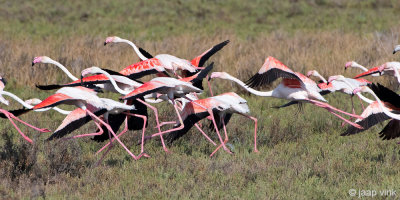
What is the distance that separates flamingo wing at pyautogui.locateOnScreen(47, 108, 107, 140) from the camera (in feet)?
21.2

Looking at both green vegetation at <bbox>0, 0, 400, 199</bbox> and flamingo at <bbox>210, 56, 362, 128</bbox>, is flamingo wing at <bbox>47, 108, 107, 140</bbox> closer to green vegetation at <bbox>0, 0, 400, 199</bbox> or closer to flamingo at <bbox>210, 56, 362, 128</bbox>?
green vegetation at <bbox>0, 0, 400, 199</bbox>

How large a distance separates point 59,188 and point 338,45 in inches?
358

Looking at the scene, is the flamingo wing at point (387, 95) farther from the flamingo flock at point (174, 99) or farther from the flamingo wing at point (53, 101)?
the flamingo wing at point (53, 101)

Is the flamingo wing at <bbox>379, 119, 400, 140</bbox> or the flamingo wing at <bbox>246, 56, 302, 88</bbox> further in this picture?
the flamingo wing at <bbox>246, 56, 302, 88</bbox>

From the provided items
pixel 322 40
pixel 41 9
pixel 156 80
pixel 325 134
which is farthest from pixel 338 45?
pixel 41 9

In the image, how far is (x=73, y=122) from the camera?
6539 mm

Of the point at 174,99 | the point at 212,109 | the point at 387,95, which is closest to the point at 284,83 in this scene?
the point at 212,109

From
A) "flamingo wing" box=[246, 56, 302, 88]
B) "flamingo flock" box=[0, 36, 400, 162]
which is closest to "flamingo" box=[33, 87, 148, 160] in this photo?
"flamingo flock" box=[0, 36, 400, 162]

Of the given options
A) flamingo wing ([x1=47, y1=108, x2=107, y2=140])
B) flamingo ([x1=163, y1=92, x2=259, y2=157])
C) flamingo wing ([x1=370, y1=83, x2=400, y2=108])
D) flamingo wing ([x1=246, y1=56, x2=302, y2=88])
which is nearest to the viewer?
flamingo wing ([x1=370, y1=83, x2=400, y2=108])

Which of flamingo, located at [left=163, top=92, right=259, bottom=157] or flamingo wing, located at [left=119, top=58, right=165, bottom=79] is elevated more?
flamingo wing, located at [left=119, top=58, right=165, bottom=79]

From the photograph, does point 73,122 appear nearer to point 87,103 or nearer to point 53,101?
point 87,103

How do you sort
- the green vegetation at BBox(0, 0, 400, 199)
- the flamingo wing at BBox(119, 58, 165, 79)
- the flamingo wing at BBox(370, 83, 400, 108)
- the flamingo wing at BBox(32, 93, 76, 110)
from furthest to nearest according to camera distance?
1. the flamingo wing at BBox(119, 58, 165, 79)
2. the flamingo wing at BBox(370, 83, 400, 108)
3. the flamingo wing at BBox(32, 93, 76, 110)
4. the green vegetation at BBox(0, 0, 400, 199)

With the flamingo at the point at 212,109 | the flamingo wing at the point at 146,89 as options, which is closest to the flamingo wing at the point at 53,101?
the flamingo wing at the point at 146,89

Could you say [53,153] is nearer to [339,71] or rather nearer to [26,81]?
[26,81]
